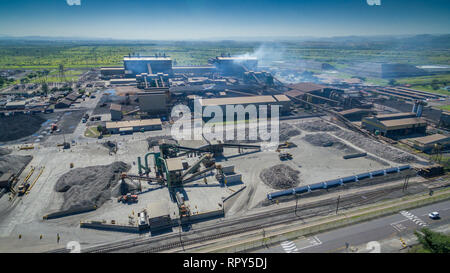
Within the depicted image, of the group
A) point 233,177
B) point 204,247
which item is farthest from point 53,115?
point 204,247

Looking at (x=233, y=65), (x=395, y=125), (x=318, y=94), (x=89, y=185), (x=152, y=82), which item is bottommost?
(x=89, y=185)

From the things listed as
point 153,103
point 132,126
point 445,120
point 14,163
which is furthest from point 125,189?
point 445,120

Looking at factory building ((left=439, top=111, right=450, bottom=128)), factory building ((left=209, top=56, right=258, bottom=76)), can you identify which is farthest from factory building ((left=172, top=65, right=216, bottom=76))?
factory building ((left=439, top=111, right=450, bottom=128))

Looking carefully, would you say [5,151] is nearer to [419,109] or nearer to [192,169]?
[192,169]

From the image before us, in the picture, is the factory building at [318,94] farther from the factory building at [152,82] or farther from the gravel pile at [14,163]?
the gravel pile at [14,163]

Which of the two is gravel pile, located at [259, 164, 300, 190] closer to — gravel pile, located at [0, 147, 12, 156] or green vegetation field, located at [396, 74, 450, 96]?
gravel pile, located at [0, 147, 12, 156]
